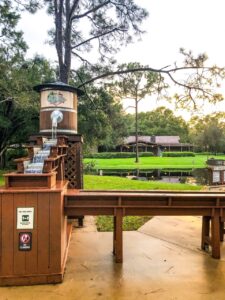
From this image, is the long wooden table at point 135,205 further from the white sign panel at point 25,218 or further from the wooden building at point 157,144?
the wooden building at point 157,144

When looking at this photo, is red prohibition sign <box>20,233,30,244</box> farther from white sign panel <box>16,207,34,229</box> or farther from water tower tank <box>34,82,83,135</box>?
water tower tank <box>34,82,83,135</box>

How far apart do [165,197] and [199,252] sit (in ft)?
4.71

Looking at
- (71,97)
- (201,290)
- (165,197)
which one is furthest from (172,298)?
(71,97)

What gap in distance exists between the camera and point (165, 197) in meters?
5.01

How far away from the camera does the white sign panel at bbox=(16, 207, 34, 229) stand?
4.12m

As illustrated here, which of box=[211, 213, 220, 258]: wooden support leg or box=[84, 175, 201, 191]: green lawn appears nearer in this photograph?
box=[211, 213, 220, 258]: wooden support leg

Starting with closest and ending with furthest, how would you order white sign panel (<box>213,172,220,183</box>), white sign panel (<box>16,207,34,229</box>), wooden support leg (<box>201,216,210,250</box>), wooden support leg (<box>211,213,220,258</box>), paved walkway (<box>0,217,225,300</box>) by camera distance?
paved walkway (<box>0,217,225,300</box>), white sign panel (<box>16,207,34,229</box>), wooden support leg (<box>211,213,220,258</box>), wooden support leg (<box>201,216,210,250</box>), white sign panel (<box>213,172,220,183</box>)

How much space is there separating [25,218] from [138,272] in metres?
1.95

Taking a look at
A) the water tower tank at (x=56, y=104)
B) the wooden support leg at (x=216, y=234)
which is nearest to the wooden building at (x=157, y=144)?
the water tower tank at (x=56, y=104)

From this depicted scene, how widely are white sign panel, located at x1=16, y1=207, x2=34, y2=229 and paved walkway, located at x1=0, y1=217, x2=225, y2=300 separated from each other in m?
0.83

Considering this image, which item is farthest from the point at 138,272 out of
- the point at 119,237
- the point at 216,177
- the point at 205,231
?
the point at 216,177

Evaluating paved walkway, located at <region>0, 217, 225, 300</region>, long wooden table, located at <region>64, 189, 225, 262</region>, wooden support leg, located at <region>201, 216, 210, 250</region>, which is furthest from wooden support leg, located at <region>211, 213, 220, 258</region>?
wooden support leg, located at <region>201, 216, 210, 250</region>

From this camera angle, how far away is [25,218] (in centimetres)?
414

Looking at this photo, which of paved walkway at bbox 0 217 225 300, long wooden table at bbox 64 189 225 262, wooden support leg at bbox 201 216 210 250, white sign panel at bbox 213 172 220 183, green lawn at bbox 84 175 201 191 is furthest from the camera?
white sign panel at bbox 213 172 220 183
